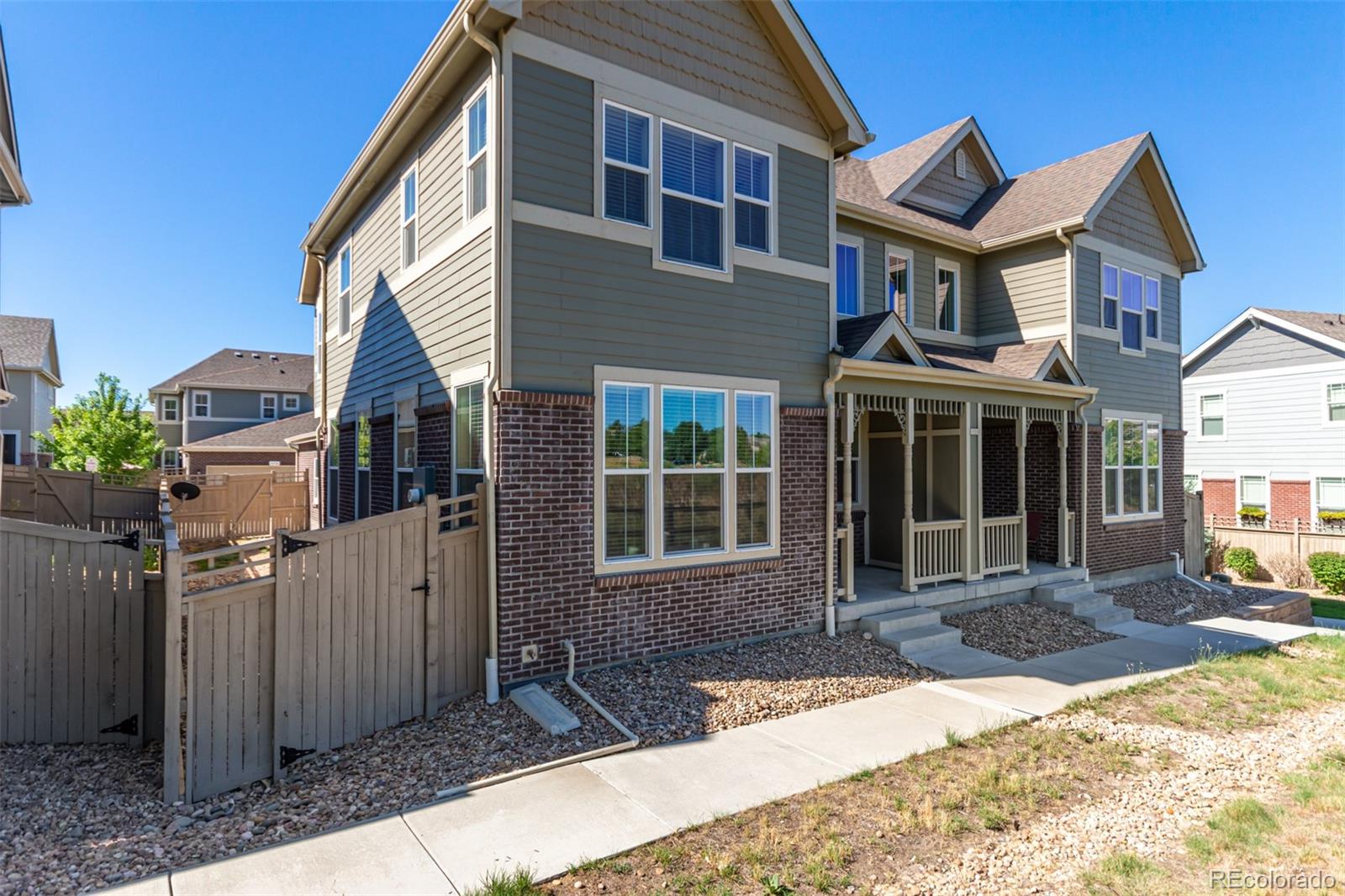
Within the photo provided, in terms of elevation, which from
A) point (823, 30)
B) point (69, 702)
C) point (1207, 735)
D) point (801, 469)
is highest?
point (823, 30)

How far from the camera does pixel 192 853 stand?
4.15 metres

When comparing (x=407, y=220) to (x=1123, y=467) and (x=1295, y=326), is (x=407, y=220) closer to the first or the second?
(x=1123, y=467)

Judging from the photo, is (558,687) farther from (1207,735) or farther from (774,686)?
(1207,735)

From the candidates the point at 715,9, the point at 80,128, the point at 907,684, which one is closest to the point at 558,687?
the point at 907,684

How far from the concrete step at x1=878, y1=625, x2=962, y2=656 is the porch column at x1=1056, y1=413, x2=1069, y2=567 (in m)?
4.41

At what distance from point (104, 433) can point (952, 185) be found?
28.9m

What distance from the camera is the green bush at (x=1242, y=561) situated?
17.0 m

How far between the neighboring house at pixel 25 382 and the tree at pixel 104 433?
0.69 m

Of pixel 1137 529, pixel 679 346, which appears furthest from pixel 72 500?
pixel 1137 529

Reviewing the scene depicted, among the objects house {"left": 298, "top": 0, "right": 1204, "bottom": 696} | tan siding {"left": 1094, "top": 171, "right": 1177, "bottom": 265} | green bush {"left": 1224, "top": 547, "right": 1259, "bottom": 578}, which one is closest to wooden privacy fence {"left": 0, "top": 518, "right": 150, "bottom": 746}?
house {"left": 298, "top": 0, "right": 1204, "bottom": 696}

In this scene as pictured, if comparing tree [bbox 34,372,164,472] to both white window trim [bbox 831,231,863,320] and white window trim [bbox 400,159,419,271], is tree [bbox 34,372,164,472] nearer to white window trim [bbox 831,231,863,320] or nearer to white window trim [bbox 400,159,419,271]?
white window trim [bbox 400,159,419,271]

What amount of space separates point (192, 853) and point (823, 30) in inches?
446

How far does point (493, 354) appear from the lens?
6.85 m

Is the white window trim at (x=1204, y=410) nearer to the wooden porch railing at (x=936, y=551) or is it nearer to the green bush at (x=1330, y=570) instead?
the green bush at (x=1330, y=570)
